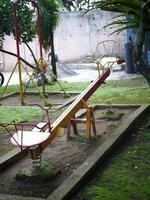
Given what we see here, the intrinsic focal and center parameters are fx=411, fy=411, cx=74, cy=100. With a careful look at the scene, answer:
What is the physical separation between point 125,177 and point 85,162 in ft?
1.86

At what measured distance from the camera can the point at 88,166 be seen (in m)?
4.77

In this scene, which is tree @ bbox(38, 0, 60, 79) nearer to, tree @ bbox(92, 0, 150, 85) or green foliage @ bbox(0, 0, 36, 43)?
green foliage @ bbox(0, 0, 36, 43)

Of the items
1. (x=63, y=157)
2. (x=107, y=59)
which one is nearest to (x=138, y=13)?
(x=63, y=157)

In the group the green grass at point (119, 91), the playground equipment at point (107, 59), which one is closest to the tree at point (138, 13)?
the playground equipment at point (107, 59)

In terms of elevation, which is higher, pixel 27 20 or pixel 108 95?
pixel 27 20

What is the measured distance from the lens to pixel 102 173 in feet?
15.7

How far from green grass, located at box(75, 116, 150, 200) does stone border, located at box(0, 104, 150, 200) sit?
0.11 meters

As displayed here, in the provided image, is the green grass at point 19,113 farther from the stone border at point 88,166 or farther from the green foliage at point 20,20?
the green foliage at point 20,20

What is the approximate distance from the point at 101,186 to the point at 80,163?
82 cm

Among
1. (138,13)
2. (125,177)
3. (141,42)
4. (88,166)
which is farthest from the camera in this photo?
(138,13)

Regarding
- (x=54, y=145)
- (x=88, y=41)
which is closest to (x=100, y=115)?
(x=54, y=145)

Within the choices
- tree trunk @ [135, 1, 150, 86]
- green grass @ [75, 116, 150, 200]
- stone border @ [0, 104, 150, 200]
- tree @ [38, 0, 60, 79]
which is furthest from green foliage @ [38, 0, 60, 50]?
green grass @ [75, 116, 150, 200]

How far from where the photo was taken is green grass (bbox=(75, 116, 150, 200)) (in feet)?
13.6

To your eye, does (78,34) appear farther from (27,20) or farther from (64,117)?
(64,117)
